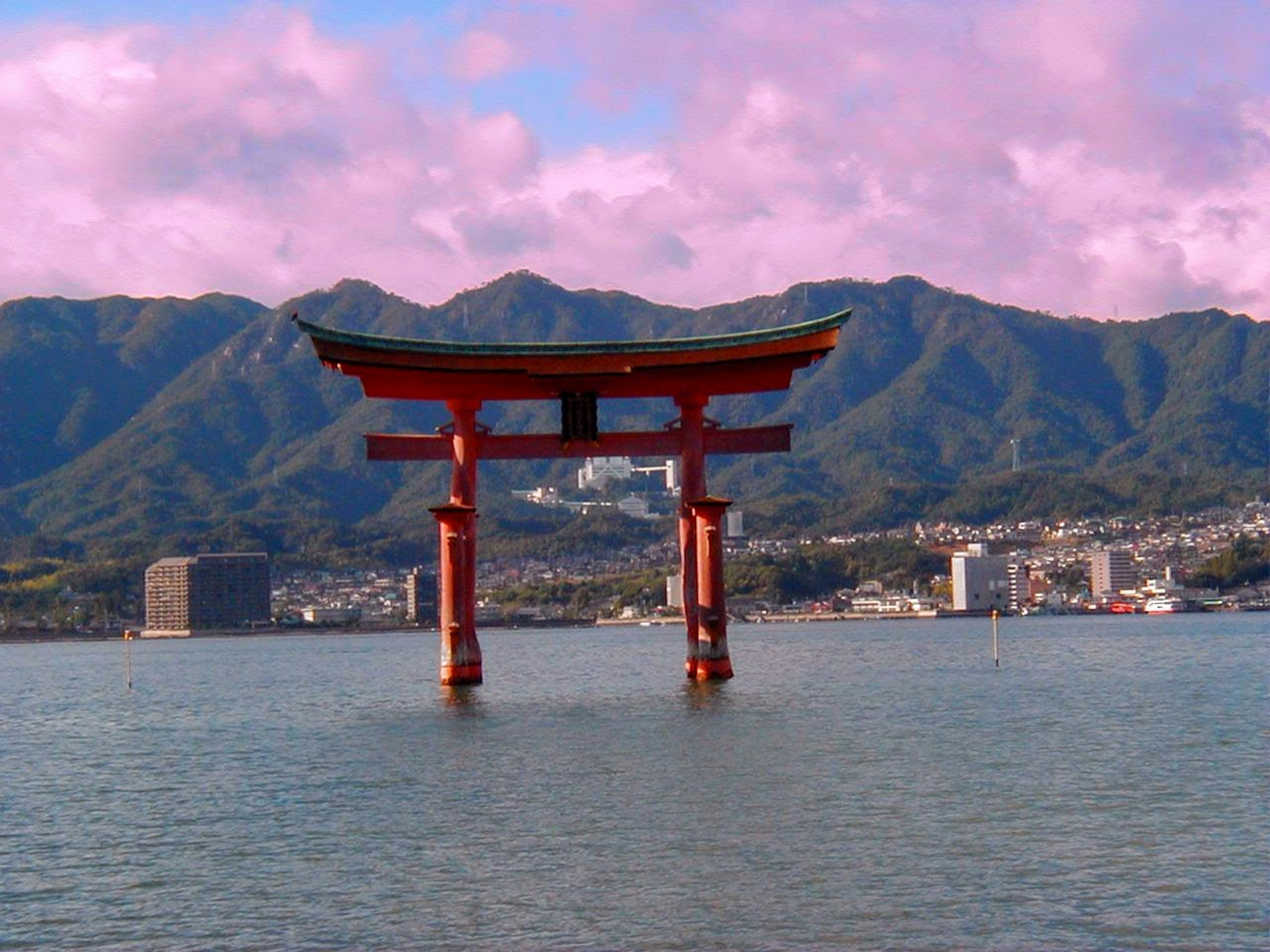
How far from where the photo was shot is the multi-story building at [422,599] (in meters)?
190

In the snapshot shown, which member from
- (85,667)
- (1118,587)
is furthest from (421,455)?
(1118,587)

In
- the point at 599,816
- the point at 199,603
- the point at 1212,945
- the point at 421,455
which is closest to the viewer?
the point at 1212,945

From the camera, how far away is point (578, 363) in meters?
50.9

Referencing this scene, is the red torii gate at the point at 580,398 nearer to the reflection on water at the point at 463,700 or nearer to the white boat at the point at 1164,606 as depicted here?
the reflection on water at the point at 463,700

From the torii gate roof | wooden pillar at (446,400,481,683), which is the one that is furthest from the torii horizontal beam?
the torii gate roof

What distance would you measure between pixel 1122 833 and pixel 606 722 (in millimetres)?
20578

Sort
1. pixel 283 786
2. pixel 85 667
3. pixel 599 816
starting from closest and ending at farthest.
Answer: pixel 599 816 < pixel 283 786 < pixel 85 667

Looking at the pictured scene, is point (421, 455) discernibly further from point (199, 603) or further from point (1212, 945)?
point (199, 603)

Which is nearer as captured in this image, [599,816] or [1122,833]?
[1122,833]

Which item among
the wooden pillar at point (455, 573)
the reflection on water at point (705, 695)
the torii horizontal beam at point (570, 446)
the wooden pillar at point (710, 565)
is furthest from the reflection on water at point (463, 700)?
the torii horizontal beam at point (570, 446)

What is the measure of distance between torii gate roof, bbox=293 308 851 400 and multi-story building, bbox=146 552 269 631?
142894 mm

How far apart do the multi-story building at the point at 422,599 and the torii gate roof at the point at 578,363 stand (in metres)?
138

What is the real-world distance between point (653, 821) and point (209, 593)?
169469 millimetres

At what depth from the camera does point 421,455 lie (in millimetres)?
55250
